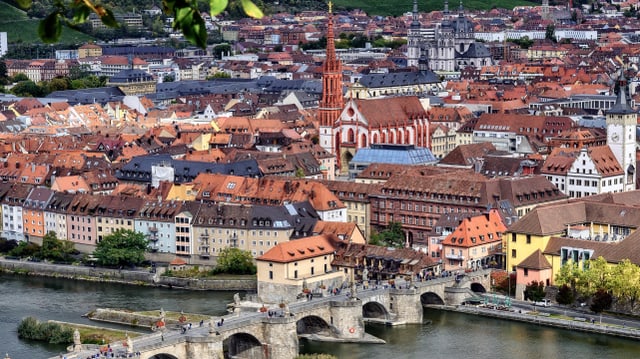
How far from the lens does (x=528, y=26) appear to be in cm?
11906

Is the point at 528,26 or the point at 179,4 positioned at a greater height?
the point at 179,4

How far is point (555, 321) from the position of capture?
2944 cm

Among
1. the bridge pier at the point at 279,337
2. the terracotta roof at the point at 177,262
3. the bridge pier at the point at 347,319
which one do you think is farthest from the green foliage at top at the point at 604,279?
the terracotta roof at the point at 177,262

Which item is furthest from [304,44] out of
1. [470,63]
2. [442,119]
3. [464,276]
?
[464,276]

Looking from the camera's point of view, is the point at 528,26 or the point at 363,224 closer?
the point at 363,224

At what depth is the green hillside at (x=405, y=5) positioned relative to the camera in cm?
13750

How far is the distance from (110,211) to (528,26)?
3340 inches

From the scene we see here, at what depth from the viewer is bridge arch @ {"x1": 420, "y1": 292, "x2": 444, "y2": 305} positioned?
32.0 metres

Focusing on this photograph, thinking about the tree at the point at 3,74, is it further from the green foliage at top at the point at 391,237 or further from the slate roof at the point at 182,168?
the green foliage at top at the point at 391,237

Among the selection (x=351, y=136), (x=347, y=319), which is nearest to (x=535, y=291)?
(x=347, y=319)

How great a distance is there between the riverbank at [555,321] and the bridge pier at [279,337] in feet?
19.0

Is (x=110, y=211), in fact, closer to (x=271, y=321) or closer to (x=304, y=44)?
(x=271, y=321)

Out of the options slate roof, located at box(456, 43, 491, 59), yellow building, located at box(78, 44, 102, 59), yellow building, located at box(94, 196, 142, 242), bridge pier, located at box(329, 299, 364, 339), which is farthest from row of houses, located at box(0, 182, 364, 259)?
yellow building, located at box(78, 44, 102, 59)

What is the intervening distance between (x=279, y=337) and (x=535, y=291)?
7483 mm
